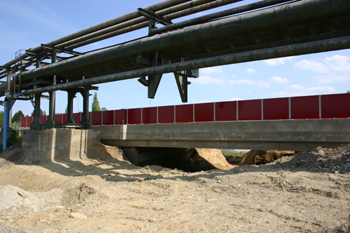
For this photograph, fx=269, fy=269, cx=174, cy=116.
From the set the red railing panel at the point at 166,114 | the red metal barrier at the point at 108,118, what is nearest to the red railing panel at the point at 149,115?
the red railing panel at the point at 166,114

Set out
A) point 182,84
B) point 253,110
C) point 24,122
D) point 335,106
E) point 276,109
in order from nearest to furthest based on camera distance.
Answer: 1. point 182,84
2. point 335,106
3. point 276,109
4. point 253,110
5. point 24,122

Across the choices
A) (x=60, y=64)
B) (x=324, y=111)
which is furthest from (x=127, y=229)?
(x=60, y=64)

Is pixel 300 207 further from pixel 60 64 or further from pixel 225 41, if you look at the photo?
pixel 60 64

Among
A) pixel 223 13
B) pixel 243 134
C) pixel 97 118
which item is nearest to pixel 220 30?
pixel 223 13

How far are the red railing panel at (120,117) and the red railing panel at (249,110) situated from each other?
977cm

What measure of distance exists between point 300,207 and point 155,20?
32.1ft

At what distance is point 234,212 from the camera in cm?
713

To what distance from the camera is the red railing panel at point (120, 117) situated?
71.9 feet

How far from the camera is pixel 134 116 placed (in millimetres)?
21266

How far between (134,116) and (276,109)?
10.9 m

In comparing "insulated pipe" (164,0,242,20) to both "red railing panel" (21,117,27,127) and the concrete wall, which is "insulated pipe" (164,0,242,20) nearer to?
the concrete wall

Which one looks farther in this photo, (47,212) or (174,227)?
(47,212)

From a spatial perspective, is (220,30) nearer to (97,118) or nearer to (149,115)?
(149,115)

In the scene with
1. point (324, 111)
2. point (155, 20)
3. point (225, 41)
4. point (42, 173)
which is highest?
point (155, 20)
